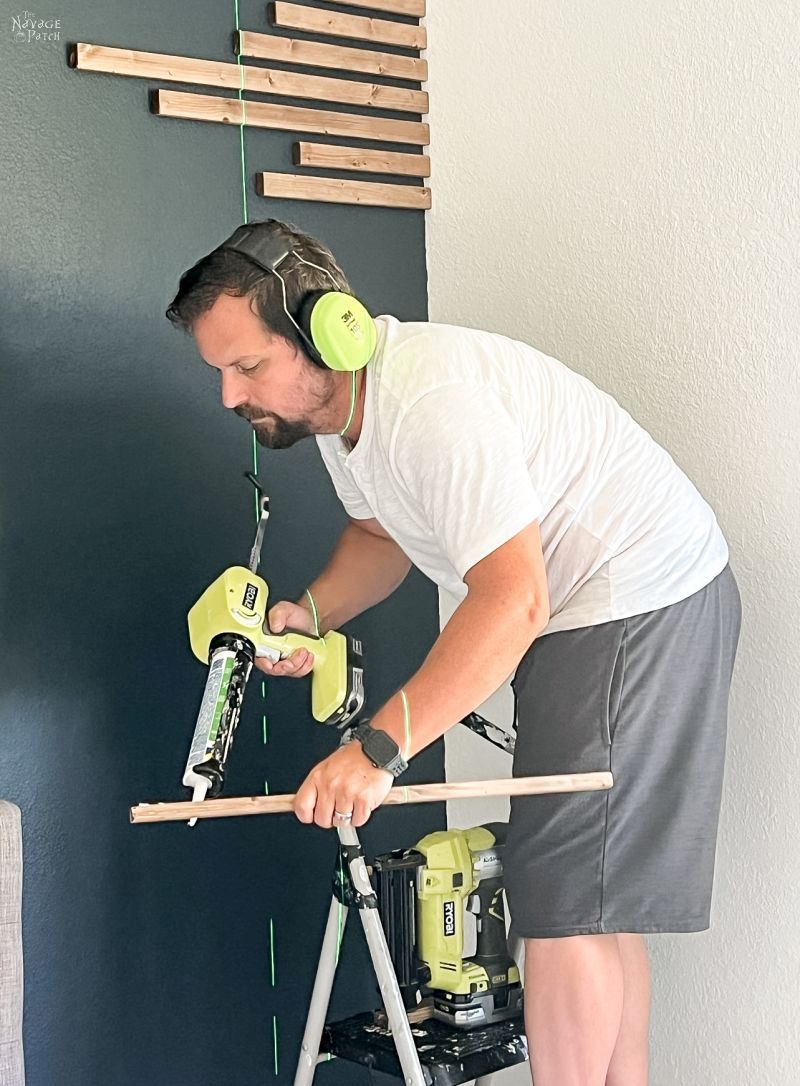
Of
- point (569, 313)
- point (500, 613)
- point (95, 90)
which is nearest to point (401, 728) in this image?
point (500, 613)

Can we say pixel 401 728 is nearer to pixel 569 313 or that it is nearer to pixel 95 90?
pixel 569 313

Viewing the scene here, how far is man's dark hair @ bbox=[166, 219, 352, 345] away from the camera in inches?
68.5

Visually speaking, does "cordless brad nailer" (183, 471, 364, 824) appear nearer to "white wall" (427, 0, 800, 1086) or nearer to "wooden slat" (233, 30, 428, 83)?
"white wall" (427, 0, 800, 1086)

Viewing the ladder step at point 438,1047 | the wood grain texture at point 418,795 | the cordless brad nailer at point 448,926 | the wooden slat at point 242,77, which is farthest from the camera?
the wooden slat at point 242,77

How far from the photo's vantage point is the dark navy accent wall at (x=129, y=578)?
6.95 feet

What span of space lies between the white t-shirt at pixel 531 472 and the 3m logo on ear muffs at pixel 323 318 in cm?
5

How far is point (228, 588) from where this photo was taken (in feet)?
6.28

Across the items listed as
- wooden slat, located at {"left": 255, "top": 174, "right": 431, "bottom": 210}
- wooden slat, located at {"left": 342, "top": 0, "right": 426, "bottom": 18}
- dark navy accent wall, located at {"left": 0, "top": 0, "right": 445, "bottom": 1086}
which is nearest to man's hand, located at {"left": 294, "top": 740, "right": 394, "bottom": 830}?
dark navy accent wall, located at {"left": 0, "top": 0, "right": 445, "bottom": 1086}

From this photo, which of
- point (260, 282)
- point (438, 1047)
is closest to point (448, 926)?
point (438, 1047)

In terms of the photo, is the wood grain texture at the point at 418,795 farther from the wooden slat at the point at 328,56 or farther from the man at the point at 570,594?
the wooden slat at the point at 328,56

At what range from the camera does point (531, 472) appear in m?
1.76

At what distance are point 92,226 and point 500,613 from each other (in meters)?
1.08

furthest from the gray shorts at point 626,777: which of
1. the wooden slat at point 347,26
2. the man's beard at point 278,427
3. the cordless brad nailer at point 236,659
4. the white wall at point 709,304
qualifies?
the wooden slat at point 347,26

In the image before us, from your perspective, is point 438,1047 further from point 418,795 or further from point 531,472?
point 531,472
